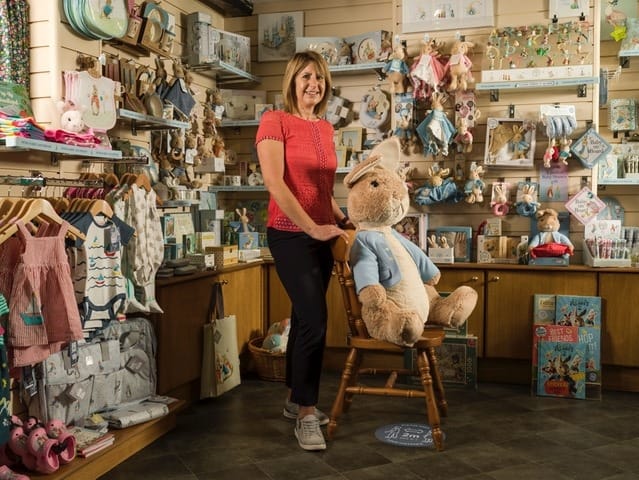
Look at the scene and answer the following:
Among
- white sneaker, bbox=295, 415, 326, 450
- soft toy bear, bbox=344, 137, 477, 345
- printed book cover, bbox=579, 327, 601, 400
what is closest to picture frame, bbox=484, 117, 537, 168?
printed book cover, bbox=579, 327, 601, 400

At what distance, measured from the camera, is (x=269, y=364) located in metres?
3.91

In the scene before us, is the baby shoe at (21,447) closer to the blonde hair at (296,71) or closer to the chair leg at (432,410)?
the chair leg at (432,410)

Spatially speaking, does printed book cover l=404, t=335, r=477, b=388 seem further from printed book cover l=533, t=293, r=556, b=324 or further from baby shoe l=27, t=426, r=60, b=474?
baby shoe l=27, t=426, r=60, b=474

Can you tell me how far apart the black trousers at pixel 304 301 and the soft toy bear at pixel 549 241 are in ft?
5.22

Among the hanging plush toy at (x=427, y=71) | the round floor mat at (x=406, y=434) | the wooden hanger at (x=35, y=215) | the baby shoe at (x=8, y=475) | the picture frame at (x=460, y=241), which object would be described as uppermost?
the hanging plush toy at (x=427, y=71)

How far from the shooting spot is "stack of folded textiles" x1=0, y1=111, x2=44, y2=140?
2.29m

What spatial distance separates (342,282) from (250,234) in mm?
1409

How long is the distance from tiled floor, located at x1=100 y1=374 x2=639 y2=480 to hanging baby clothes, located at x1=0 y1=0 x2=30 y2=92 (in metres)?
1.60

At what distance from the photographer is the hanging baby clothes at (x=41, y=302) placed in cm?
223

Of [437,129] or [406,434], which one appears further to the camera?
[437,129]

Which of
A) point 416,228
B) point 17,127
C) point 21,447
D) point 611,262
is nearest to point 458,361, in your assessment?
point 416,228

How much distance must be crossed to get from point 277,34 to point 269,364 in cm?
224

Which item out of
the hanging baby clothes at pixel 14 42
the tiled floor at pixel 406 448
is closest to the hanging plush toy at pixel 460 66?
the tiled floor at pixel 406 448

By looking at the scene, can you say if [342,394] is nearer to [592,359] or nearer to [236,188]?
[592,359]
